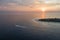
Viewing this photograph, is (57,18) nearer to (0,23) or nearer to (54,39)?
(0,23)

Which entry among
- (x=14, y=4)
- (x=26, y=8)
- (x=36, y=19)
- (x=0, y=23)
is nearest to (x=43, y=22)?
(x=36, y=19)

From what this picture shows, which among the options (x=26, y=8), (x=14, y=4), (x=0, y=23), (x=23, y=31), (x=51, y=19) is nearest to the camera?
(x=14, y=4)

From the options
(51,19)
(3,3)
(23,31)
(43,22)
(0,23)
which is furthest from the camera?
(51,19)

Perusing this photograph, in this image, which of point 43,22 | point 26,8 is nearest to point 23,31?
point 26,8

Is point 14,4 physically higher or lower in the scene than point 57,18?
higher

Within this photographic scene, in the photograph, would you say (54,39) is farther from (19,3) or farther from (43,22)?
(43,22)

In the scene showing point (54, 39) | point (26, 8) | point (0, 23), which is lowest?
point (54, 39)

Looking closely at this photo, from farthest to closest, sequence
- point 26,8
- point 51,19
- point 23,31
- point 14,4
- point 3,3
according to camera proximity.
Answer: point 51,19, point 23,31, point 26,8, point 14,4, point 3,3

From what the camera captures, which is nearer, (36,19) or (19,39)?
(19,39)

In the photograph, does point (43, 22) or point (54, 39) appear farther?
point (43, 22)
